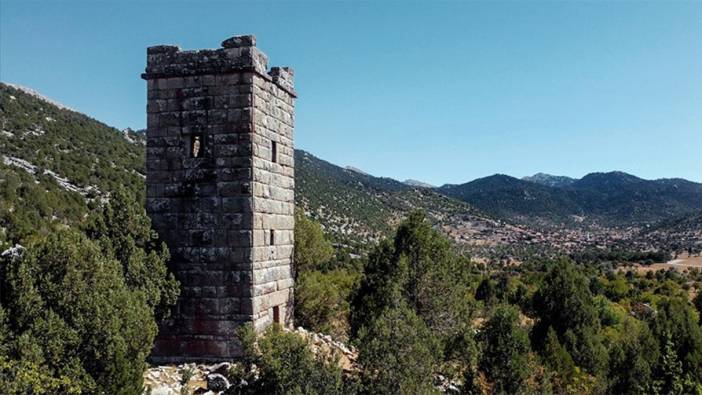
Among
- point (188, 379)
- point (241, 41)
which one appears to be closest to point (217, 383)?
point (188, 379)

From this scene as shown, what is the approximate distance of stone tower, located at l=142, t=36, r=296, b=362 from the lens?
9.58 m

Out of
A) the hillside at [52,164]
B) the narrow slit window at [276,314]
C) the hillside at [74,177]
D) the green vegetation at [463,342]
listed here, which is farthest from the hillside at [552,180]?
the narrow slit window at [276,314]

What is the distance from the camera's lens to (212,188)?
31.9ft

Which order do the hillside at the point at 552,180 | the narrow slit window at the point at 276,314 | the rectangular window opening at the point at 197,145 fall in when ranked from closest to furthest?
the rectangular window opening at the point at 197,145
the narrow slit window at the point at 276,314
the hillside at the point at 552,180

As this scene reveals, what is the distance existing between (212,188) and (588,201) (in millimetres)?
99874

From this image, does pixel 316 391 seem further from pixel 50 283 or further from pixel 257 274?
pixel 50 283

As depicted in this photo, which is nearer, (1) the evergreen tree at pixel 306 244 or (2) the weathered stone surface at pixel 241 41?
(2) the weathered stone surface at pixel 241 41

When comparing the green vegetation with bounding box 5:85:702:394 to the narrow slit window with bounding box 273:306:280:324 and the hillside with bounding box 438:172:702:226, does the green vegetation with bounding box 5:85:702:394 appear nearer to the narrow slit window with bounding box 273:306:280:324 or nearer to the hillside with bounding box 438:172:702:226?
the narrow slit window with bounding box 273:306:280:324

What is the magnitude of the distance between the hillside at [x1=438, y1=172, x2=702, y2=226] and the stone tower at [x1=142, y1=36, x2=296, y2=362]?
74.6m

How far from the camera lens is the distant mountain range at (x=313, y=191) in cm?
3169

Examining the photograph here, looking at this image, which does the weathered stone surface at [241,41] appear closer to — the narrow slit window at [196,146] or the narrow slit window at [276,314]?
the narrow slit window at [196,146]

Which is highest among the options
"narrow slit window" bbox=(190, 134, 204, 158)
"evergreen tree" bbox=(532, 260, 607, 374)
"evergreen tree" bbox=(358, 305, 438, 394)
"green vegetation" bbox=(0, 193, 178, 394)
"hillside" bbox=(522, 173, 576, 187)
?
"hillside" bbox=(522, 173, 576, 187)

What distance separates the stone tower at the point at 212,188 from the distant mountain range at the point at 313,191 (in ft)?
62.0

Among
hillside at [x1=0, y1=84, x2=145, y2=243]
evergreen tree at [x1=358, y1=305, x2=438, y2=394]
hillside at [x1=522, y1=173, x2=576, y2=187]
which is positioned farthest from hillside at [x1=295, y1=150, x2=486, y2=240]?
hillside at [x1=522, y1=173, x2=576, y2=187]
